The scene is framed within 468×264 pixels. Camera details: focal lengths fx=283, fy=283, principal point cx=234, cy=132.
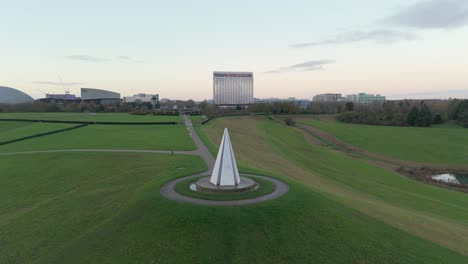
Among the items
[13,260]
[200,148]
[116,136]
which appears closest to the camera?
[13,260]

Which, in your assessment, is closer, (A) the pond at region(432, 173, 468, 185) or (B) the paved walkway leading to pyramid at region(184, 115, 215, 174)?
(B) the paved walkway leading to pyramid at region(184, 115, 215, 174)

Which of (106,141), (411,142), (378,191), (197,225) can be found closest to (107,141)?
(106,141)

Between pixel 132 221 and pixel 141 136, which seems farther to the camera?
pixel 141 136

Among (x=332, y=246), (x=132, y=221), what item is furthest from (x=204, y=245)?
(x=332, y=246)

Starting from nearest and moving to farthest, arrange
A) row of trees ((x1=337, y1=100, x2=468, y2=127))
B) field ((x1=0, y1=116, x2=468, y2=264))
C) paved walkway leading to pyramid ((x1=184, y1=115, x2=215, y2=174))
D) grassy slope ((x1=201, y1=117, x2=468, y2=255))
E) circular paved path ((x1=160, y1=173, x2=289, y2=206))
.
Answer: field ((x1=0, y1=116, x2=468, y2=264)), circular paved path ((x1=160, y1=173, x2=289, y2=206)), grassy slope ((x1=201, y1=117, x2=468, y2=255)), paved walkway leading to pyramid ((x1=184, y1=115, x2=215, y2=174)), row of trees ((x1=337, y1=100, x2=468, y2=127))

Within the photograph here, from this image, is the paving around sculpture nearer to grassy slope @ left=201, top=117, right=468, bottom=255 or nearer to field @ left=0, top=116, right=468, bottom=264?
field @ left=0, top=116, right=468, bottom=264

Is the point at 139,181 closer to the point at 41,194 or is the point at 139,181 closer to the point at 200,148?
the point at 41,194

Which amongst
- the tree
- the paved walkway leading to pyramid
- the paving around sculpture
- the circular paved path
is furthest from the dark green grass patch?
the tree
